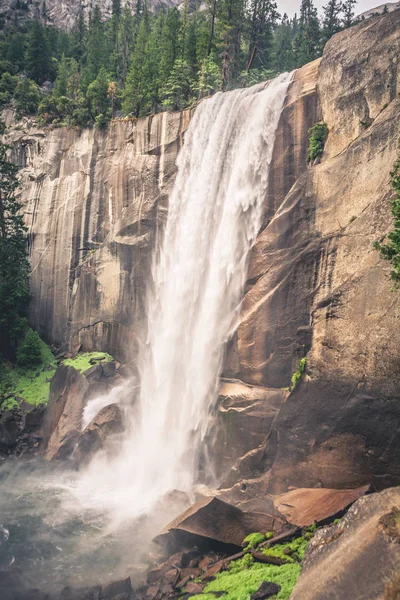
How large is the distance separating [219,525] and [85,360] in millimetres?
19226

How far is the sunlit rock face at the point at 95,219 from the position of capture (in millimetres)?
31812

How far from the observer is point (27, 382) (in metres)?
33.7

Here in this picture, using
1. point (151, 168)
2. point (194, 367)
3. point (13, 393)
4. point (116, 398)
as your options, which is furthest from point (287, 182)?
point (13, 393)

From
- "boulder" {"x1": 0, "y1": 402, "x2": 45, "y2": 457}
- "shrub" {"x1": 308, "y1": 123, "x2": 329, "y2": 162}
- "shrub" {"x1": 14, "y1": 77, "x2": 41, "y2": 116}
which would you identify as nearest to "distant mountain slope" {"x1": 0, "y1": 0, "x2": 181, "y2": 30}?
"shrub" {"x1": 14, "y1": 77, "x2": 41, "y2": 116}

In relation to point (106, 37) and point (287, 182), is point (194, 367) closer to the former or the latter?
point (287, 182)

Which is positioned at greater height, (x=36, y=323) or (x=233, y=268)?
(x=233, y=268)

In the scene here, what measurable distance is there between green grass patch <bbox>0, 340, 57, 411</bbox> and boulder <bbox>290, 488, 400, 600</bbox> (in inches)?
1003

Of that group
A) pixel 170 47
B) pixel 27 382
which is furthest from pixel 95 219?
pixel 170 47

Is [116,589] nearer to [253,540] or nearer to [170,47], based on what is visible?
[253,540]

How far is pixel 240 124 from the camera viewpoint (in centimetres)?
2627

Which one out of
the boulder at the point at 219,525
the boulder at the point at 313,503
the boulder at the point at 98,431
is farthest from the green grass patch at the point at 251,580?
→ the boulder at the point at 98,431

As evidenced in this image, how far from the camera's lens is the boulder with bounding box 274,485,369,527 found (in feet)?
46.5

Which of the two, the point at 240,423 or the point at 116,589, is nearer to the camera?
the point at 116,589

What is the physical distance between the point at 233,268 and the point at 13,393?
2004 centimetres
